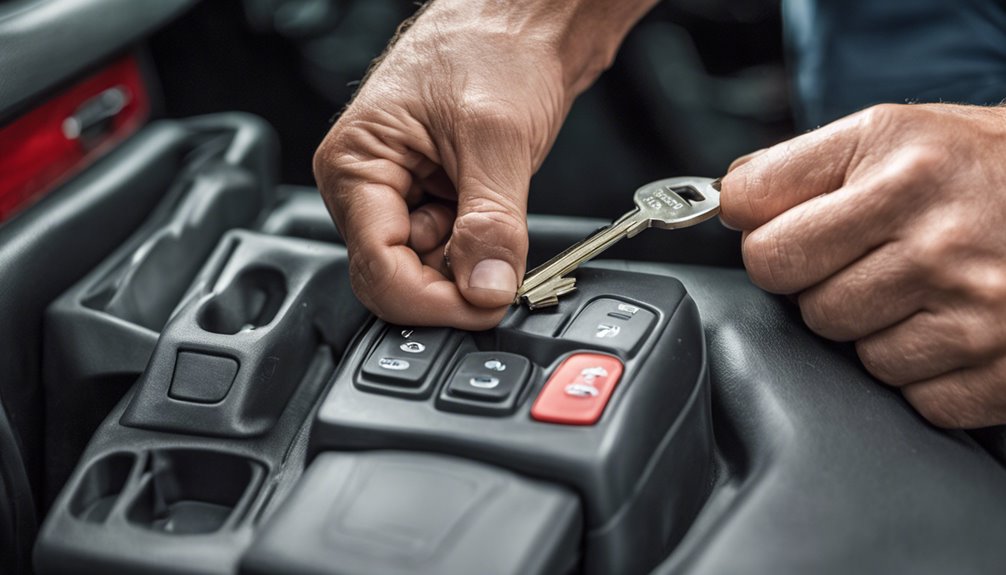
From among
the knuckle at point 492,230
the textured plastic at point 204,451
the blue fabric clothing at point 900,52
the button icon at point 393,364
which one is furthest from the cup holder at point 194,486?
the blue fabric clothing at point 900,52

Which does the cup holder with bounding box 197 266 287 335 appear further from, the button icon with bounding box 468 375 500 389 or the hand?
the hand

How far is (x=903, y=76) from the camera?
1016 mm

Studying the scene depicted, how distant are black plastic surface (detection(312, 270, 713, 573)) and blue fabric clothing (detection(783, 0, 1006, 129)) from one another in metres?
0.53

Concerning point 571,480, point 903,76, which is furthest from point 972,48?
point 571,480

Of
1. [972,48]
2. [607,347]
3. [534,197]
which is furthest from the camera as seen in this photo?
[534,197]

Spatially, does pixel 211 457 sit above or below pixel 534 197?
above

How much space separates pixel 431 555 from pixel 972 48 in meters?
0.82

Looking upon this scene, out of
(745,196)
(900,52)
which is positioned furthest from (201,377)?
(900,52)

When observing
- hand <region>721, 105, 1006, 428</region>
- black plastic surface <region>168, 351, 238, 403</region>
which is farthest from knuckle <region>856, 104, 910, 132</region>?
black plastic surface <region>168, 351, 238, 403</region>

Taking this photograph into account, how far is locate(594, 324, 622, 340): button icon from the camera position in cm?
58

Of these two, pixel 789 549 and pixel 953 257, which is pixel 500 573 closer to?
pixel 789 549

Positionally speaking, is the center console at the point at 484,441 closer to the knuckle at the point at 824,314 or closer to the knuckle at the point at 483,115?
the knuckle at the point at 824,314

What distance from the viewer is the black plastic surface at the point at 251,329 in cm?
61

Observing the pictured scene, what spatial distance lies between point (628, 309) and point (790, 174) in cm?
14
